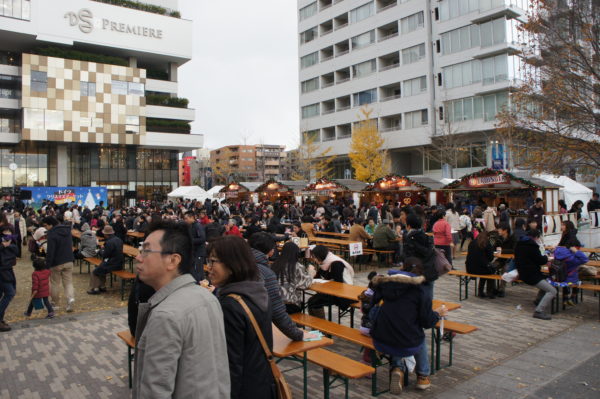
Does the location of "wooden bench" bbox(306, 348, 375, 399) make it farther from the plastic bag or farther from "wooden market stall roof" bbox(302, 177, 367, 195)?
"wooden market stall roof" bbox(302, 177, 367, 195)

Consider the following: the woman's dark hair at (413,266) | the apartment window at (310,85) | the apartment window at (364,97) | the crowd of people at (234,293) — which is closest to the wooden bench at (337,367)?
the crowd of people at (234,293)

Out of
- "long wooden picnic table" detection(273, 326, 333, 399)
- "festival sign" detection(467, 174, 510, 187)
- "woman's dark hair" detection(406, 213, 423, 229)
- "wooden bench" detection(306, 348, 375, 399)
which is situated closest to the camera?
"long wooden picnic table" detection(273, 326, 333, 399)

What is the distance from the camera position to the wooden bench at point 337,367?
12.9 feet

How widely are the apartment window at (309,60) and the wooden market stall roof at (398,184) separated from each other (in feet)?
102

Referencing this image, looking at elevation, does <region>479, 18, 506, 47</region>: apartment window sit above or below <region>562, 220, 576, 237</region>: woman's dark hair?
above

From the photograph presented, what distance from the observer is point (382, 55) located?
42750 mm

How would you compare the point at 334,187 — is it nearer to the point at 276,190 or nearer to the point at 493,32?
the point at 276,190

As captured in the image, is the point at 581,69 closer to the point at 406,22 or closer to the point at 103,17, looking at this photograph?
the point at 406,22

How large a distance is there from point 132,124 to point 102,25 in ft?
36.2

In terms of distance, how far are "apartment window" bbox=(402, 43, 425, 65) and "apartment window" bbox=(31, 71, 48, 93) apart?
116ft

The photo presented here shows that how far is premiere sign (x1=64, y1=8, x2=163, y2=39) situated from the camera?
43188 millimetres

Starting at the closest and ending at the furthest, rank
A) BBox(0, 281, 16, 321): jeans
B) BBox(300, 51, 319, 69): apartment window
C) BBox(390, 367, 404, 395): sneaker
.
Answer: BBox(390, 367, 404, 395): sneaker < BBox(0, 281, 16, 321): jeans < BBox(300, 51, 319, 69): apartment window

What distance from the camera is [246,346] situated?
2279mm

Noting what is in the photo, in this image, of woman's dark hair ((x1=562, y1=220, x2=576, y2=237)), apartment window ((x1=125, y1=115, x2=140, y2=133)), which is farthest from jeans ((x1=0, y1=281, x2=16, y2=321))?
apartment window ((x1=125, y1=115, x2=140, y2=133))
